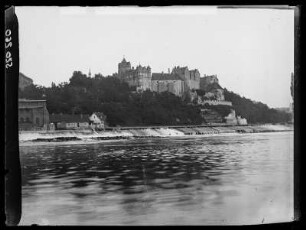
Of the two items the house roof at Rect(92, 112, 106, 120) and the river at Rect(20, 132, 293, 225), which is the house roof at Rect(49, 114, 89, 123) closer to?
the house roof at Rect(92, 112, 106, 120)

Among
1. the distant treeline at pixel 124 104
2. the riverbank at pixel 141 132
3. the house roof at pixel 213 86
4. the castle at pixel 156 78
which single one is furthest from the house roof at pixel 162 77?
the riverbank at pixel 141 132

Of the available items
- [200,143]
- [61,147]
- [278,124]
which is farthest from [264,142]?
[61,147]

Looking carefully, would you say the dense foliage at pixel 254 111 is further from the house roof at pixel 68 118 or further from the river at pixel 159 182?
the house roof at pixel 68 118

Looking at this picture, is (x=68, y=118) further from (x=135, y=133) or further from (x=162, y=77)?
(x=162, y=77)

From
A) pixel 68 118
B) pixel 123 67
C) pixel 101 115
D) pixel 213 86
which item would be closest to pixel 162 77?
pixel 123 67

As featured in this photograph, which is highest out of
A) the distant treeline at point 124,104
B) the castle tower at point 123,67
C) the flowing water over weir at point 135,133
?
the castle tower at point 123,67

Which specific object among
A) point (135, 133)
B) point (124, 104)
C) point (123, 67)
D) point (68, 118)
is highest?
point (123, 67)
